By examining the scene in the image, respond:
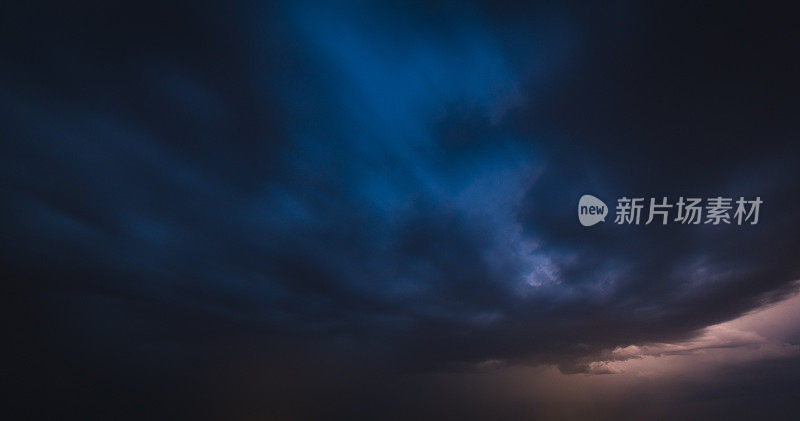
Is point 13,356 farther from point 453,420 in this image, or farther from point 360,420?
point 453,420

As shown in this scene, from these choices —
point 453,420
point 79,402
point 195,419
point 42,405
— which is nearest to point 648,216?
point 42,405

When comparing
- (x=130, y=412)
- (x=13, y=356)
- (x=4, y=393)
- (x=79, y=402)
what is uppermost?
(x=13, y=356)

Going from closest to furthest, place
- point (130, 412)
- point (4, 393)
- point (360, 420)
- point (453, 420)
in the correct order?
point (4, 393)
point (130, 412)
point (360, 420)
point (453, 420)

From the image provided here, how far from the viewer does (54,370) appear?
27344 millimetres

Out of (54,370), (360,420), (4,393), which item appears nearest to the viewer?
(4,393)

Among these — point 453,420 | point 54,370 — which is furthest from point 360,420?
point 54,370

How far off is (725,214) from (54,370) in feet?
150

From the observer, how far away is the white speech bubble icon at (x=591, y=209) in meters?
9.91

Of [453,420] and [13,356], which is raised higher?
[13,356]

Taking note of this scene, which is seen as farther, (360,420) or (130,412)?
(360,420)

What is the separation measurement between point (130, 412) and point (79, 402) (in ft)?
29.0

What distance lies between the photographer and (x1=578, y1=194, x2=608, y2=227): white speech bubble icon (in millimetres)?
9915

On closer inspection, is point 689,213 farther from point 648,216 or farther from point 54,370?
point 54,370

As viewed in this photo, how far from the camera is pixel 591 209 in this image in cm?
1004
